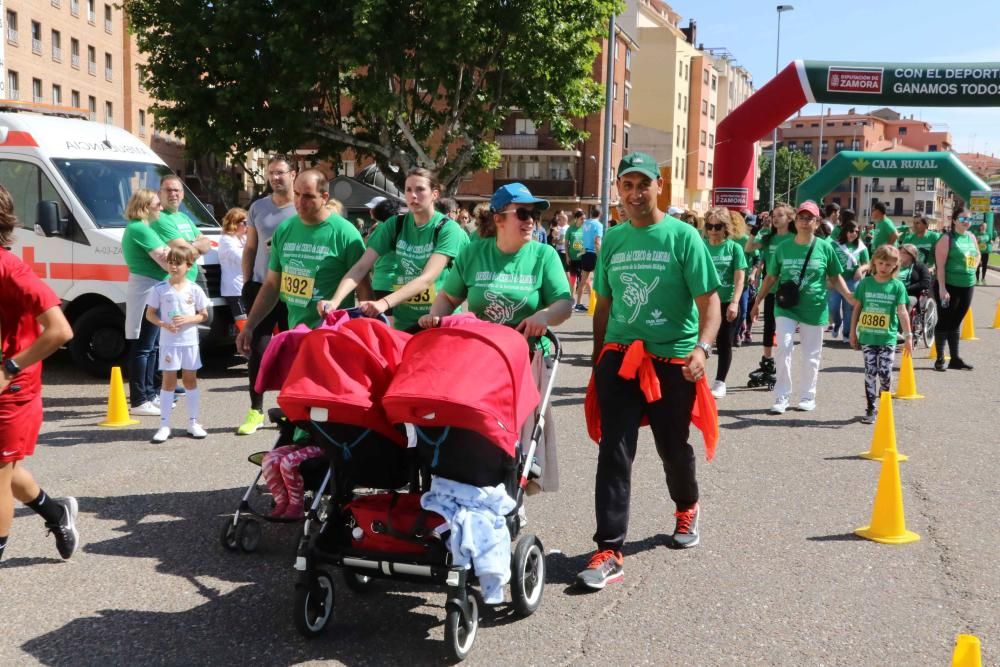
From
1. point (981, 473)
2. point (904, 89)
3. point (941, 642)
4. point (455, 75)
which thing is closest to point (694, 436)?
point (981, 473)

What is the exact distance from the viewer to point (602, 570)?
4758 mm

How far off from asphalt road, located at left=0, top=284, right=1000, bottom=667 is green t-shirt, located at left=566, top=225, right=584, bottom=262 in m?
13.4

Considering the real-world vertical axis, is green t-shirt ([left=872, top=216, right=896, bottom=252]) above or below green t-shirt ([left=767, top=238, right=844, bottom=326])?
above

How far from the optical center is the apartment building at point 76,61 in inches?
1928

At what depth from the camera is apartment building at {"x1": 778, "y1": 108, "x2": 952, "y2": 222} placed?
155 metres

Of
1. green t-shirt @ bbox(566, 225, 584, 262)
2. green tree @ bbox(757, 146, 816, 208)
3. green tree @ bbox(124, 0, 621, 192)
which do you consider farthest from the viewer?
green tree @ bbox(757, 146, 816, 208)

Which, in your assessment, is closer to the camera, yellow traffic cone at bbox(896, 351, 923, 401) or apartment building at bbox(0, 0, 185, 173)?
yellow traffic cone at bbox(896, 351, 923, 401)

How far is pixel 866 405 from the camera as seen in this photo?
9.81m

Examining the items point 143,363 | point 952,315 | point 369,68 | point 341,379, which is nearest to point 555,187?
point 369,68

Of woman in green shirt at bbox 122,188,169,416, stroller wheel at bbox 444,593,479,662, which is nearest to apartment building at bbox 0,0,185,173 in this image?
woman in green shirt at bbox 122,188,169,416

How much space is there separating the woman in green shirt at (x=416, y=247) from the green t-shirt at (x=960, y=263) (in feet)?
28.1

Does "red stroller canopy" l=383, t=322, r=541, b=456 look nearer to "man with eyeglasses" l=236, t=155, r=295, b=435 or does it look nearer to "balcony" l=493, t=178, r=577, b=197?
"man with eyeglasses" l=236, t=155, r=295, b=435

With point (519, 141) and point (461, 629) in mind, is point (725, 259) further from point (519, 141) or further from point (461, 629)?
point (519, 141)

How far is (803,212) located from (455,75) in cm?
2012
